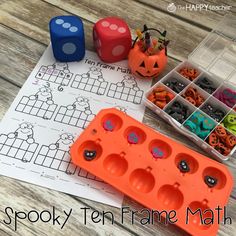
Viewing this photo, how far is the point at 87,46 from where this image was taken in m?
0.75

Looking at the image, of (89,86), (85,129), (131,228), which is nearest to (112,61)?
(89,86)

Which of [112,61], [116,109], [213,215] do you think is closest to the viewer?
[213,215]

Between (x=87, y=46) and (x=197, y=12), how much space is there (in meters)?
0.29

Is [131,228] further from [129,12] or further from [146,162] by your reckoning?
[129,12]

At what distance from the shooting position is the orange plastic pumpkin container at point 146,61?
25.7 inches

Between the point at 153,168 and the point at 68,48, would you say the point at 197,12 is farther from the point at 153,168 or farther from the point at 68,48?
the point at 153,168

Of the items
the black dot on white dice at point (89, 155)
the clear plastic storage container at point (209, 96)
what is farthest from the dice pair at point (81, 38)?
the black dot on white dice at point (89, 155)

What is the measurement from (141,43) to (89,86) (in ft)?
0.43

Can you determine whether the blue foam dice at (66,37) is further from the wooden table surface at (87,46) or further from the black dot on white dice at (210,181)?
the black dot on white dice at (210,181)

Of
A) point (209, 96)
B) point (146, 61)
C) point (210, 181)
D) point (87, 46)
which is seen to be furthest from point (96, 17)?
point (210, 181)

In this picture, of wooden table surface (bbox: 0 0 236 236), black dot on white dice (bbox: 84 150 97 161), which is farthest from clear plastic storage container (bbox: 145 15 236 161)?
black dot on white dice (bbox: 84 150 97 161)

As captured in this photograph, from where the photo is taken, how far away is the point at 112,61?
2.36 ft

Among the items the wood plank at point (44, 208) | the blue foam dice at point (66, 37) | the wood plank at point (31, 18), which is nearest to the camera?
the wood plank at point (44, 208)

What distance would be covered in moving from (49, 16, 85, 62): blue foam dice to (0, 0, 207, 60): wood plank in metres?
0.07
